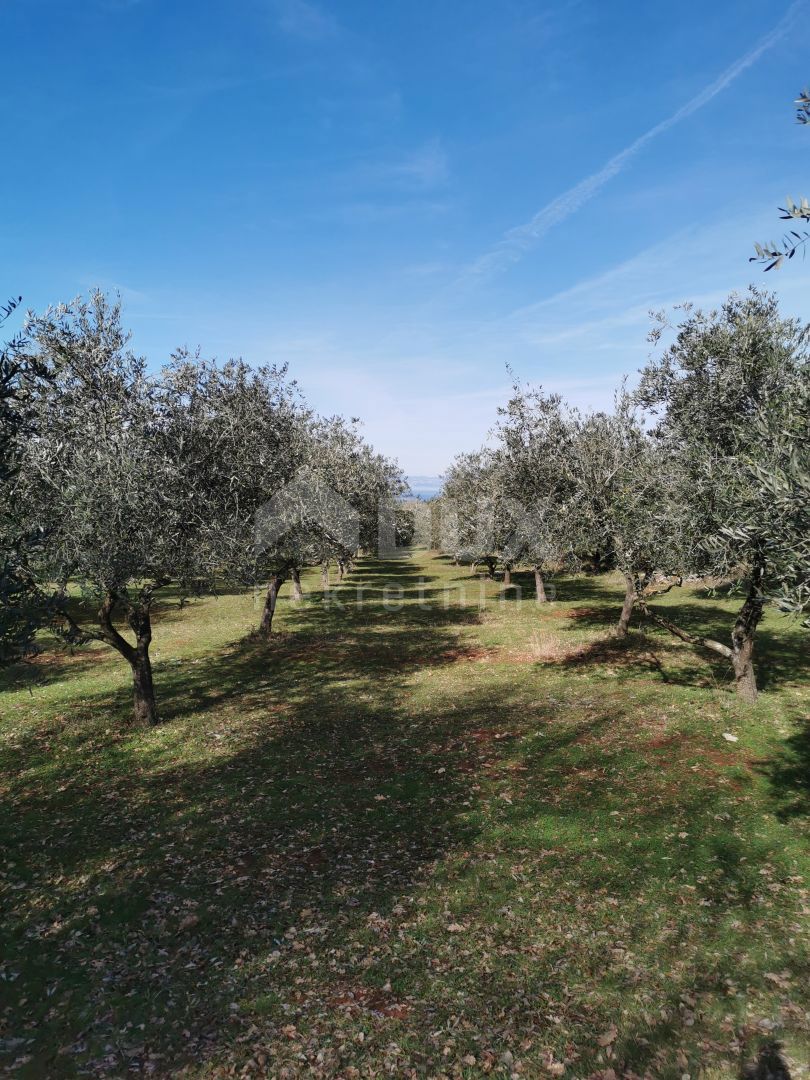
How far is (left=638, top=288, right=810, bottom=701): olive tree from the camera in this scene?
591 inches

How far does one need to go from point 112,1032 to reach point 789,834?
1406cm

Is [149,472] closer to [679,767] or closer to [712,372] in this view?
[679,767]

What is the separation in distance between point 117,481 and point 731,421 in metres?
19.7

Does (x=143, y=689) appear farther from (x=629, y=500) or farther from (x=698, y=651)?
(x=698, y=651)

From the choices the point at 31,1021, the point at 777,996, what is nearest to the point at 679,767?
the point at 777,996

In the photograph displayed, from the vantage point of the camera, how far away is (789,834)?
13.2 meters

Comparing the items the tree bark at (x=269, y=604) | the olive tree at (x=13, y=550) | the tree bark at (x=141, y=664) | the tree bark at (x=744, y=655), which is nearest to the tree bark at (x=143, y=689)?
the tree bark at (x=141, y=664)

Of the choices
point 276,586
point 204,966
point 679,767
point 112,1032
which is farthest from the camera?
point 276,586

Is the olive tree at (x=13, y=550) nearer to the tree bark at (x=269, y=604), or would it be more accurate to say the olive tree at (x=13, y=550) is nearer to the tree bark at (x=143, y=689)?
the tree bark at (x=143, y=689)

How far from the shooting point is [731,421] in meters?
19.3

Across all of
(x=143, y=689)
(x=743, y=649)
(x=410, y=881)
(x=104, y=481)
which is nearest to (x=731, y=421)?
(x=743, y=649)

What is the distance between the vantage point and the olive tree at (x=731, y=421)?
1502 centimetres

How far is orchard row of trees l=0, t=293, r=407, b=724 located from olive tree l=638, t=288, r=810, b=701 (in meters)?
15.5

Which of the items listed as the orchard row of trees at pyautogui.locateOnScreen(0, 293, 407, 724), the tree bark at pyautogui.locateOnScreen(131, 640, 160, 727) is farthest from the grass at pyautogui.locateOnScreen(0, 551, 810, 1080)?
the orchard row of trees at pyautogui.locateOnScreen(0, 293, 407, 724)
